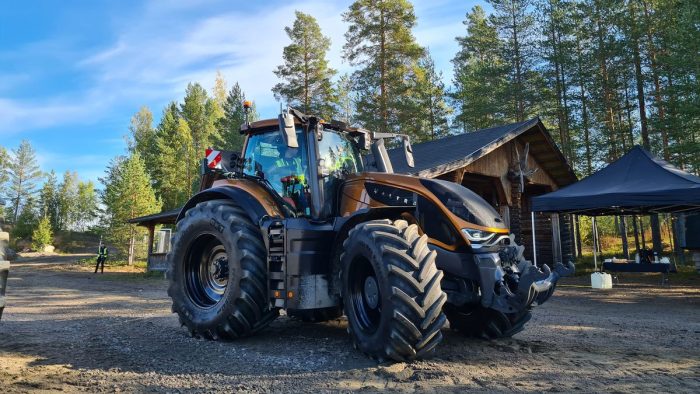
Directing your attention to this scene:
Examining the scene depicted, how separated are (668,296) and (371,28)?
1926 cm

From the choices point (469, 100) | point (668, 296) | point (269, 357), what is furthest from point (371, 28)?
point (269, 357)

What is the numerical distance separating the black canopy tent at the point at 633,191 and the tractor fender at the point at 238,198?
890 centimetres

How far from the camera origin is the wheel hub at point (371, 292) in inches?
165

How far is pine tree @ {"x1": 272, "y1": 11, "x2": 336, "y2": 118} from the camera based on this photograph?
→ 28.1 meters

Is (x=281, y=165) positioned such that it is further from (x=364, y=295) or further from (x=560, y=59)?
(x=560, y=59)

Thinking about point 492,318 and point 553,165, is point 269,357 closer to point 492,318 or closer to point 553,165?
point 492,318

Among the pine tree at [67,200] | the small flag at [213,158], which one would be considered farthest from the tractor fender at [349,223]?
the pine tree at [67,200]

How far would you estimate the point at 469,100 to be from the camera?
1180 inches

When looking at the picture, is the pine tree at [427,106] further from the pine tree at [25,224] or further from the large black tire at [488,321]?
the pine tree at [25,224]

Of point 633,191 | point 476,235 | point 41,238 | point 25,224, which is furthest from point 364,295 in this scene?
point 25,224

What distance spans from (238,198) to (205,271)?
1162 mm

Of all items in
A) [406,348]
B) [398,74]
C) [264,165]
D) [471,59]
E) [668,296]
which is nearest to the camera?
[406,348]

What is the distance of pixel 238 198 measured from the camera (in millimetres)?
5137

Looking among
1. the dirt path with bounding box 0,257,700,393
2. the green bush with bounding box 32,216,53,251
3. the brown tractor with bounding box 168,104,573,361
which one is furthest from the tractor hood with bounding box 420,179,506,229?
the green bush with bounding box 32,216,53,251
